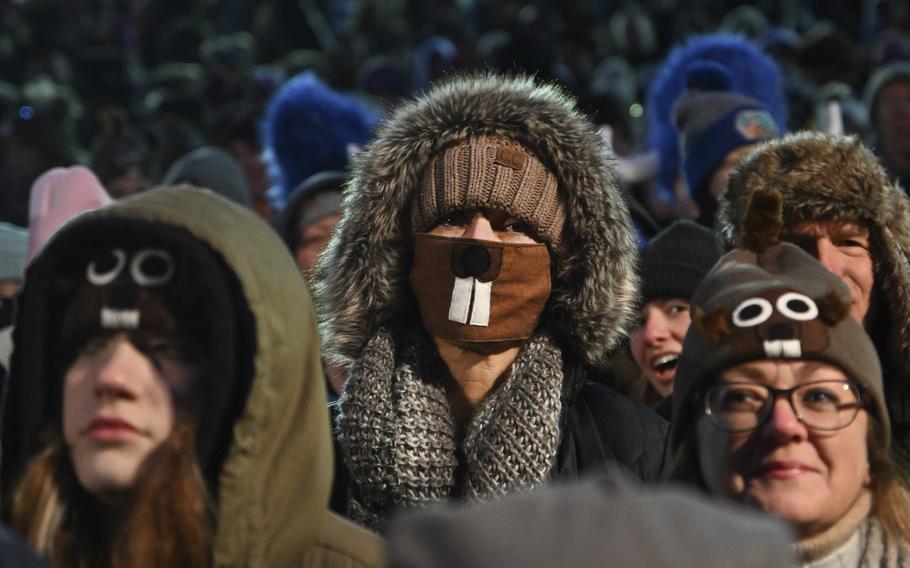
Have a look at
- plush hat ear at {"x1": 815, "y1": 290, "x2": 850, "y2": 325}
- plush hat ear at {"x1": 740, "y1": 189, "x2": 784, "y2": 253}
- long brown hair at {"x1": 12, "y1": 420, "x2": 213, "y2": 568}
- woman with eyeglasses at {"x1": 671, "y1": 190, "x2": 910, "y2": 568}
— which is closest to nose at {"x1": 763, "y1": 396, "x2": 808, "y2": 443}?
woman with eyeglasses at {"x1": 671, "y1": 190, "x2": 910, "y2": 568}

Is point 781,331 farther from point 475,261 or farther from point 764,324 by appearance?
point 475,261

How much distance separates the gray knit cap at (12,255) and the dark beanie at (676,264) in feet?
6.40

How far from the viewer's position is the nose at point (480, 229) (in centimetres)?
380

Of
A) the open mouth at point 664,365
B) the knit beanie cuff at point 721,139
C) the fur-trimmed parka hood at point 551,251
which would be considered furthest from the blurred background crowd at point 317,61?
the fur-trimmed parka hood at point 551,251

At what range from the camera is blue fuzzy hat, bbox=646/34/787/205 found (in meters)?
6.92

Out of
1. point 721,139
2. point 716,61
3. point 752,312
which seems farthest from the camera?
point 716,61

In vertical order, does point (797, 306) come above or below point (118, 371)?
above

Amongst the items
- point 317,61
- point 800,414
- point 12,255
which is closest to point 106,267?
point 800,414

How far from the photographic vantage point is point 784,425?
3090 millimetres

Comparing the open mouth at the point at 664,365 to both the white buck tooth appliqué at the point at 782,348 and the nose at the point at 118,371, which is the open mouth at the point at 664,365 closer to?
the white buck tooth appliqué at the point at 782,348

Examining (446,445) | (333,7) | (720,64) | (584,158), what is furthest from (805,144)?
(333,7)

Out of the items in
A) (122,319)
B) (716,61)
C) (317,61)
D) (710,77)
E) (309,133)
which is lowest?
(122,319)

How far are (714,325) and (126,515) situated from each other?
120 centimetres

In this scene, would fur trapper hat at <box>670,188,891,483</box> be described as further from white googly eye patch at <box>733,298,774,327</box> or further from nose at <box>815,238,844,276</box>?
nose at <box>815,238,844,276</box>
